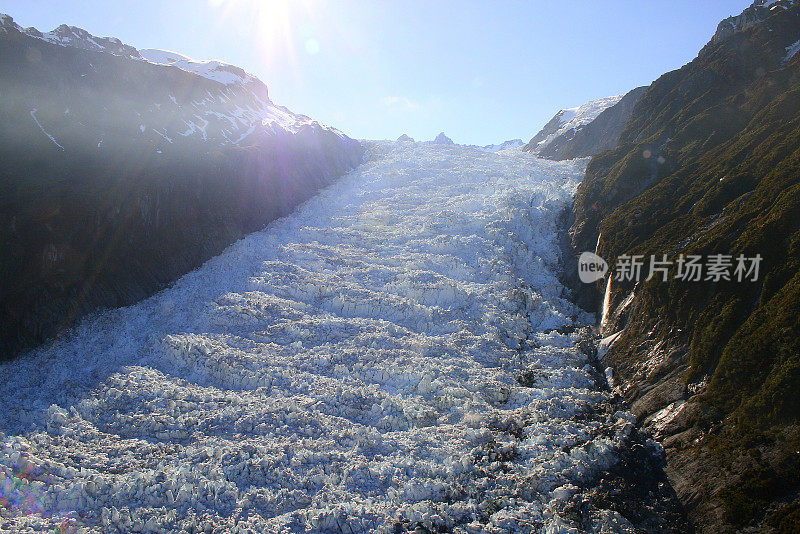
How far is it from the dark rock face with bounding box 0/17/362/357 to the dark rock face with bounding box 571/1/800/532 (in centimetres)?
2591

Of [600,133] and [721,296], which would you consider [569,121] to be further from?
[721,296]

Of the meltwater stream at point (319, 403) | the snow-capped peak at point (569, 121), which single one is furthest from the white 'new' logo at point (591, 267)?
the snow-capped peak at point (569, 121)

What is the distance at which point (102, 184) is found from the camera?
26250mm

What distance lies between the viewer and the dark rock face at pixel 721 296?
11414 mm

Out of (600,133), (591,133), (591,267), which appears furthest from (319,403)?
(591,133)

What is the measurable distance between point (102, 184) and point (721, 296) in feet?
105

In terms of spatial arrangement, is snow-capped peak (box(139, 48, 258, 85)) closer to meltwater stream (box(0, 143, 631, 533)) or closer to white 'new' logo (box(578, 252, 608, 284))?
meltwater stream (box(0, 143, 631, 533))

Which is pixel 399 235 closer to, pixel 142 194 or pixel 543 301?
pixel 543 301

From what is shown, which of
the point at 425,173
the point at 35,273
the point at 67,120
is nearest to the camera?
the point at 35,273

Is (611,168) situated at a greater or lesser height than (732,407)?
greater

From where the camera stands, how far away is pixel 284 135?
151ft

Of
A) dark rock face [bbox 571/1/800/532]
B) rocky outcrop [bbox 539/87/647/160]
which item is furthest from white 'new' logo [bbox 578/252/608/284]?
rocky outcrop [bbox 539/87/647/160]

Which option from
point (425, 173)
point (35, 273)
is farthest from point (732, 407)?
point (425, 173)

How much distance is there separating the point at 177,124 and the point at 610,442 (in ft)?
120
